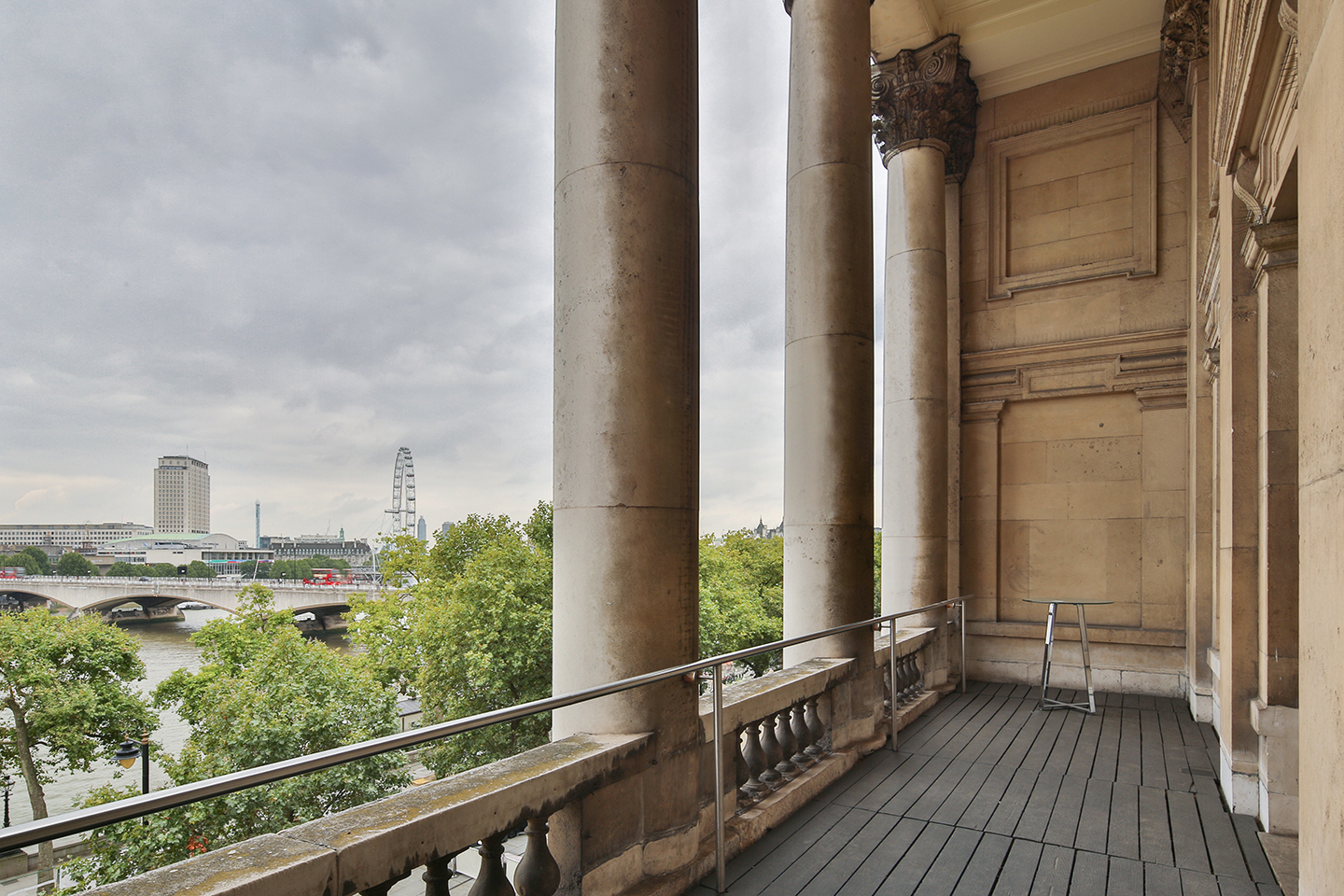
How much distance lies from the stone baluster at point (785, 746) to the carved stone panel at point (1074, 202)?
907 centimetres

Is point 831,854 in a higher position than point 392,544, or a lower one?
higher

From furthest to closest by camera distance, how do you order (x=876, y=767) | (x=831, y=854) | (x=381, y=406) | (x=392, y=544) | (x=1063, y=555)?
(x=381, y=406) < (x=392, y=544) < (x=1063, y=555) < (x=876, y=767) < (x=831, y=854)

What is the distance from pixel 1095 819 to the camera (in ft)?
18.7

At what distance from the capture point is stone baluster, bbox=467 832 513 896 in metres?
2.92

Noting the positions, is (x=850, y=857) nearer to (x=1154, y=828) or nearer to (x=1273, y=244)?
(x=1154, y=828)

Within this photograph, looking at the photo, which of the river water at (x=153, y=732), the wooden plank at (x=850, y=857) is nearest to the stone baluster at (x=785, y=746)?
the wooden plank at (x=850, y=857)

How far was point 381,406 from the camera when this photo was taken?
123 m

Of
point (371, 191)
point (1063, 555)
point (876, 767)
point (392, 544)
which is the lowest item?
point (392, 544)

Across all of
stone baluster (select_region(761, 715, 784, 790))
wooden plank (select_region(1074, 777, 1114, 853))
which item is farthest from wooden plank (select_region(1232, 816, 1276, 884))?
stone baluster (select_region(761, 715, 784, 790))

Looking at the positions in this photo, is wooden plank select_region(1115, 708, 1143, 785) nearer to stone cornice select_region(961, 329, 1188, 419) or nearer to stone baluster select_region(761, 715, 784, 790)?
stone baluster select_region(761, 715, 784, 790)

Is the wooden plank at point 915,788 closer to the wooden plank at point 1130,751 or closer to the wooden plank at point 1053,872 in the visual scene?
the wooden plank at point 1053,872

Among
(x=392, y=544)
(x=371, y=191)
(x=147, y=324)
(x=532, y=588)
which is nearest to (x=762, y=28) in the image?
(x=371, y=191)

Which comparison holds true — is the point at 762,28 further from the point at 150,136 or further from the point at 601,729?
the point at 601,729

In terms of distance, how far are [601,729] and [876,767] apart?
3706 mm
